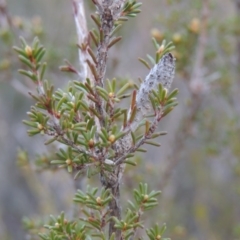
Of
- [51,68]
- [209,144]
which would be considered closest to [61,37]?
[51,68]

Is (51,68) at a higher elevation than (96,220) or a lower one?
higher

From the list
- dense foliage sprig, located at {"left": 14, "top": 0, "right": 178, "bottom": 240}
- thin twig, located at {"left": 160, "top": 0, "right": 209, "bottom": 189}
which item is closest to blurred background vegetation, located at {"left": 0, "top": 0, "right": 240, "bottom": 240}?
thin twig, located at {"left": 160, "top": 0, "right": 209, "bottom": 189}

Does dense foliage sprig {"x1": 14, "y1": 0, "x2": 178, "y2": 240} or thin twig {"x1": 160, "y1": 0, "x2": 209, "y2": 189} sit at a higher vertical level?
thin twig {"x1": 160, "y1": 0, "x2": 209, "y2": 189}

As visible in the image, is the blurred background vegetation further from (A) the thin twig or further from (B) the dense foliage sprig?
(B) the dense foliage sprig

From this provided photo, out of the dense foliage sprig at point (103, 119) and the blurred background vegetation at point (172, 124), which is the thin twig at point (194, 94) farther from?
the dense foliage sprig at point (103, 119)

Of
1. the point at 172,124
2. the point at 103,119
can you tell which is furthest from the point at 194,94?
the point at 172,124

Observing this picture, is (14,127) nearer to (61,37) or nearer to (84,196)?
(61,37)

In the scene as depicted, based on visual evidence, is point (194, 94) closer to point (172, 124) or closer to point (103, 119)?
point (103, 119)

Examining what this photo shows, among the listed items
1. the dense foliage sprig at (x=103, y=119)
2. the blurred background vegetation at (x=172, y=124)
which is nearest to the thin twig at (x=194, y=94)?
the blurred background vegetation at (x=172, y=124)

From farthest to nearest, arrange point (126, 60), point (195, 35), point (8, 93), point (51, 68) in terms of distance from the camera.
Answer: point (8, 93)
point (126, 60)
point (51, 68)
point (195, 35)
